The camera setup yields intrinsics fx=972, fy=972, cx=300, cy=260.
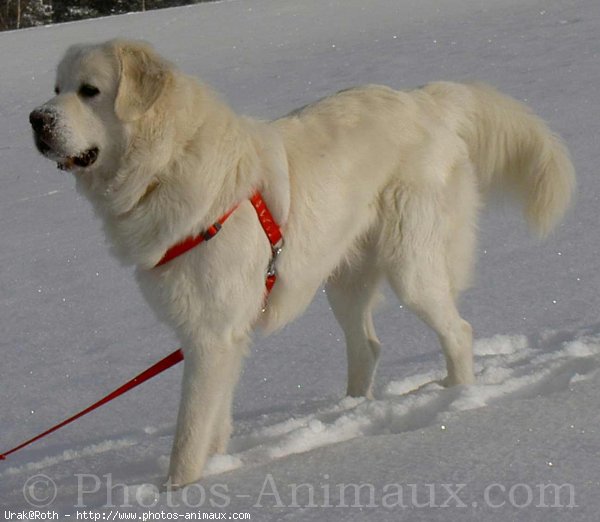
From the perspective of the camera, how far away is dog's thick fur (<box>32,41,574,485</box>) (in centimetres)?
327

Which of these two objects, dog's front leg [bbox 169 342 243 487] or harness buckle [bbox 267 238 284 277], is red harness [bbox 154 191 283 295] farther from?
dog's front leg [bbox 169 342 243 487]

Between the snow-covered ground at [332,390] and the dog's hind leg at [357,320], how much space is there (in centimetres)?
10

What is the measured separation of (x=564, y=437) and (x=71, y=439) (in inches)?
85.3

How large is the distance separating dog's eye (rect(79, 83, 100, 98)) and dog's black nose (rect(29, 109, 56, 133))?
6.6 inches

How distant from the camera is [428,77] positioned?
10242 millimetres

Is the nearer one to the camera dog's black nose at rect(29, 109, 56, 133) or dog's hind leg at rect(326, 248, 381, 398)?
dog's black nose at rect(29, 109, 56, 133)

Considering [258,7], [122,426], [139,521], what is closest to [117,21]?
[258,7]

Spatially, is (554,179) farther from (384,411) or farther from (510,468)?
(510,468)

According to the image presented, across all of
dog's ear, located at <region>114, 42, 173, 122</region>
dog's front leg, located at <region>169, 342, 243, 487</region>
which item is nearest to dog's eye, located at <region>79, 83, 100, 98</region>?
dog's ear, located at <region>114, 42, 173, 122</region>

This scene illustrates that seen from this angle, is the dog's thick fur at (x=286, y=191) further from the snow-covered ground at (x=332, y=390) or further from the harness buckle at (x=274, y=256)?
the snow-covered ground at (x=332, y=390)

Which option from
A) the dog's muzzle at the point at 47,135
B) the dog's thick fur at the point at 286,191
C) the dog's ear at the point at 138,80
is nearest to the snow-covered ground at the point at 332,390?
the dog's thick fur at the point at 286,191

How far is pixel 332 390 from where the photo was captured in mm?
4332

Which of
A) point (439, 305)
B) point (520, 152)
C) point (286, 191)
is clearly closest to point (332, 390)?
point (439, 305)

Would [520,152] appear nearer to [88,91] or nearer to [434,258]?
[434,258]
